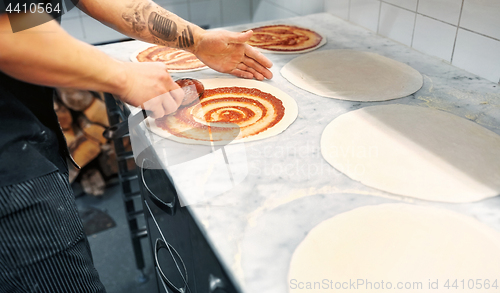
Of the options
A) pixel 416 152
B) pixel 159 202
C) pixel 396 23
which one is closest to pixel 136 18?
pixel 159 202

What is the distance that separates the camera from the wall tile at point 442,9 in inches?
46.3

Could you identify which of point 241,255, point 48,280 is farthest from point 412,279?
point 48,280

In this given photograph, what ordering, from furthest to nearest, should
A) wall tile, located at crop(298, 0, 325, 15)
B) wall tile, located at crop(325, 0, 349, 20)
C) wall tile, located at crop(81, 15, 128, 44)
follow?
wall tile, located at crop(81, 15, 128, 44)
wall tile, located at crop(298, 0, 325, 15)
wall tile, located at crop(325, 0, 349, 20)

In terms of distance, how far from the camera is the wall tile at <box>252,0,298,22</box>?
2.06 metres

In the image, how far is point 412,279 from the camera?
538 millimetres

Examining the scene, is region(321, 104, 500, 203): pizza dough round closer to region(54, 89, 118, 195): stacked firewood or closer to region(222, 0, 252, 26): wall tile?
region(54, 89, 118, 195): stacked firewood

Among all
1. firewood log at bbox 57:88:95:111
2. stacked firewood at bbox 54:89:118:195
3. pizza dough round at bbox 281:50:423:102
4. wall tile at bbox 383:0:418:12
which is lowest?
stacked firewood at bbox 54:89:118:195

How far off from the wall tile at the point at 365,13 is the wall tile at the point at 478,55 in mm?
403

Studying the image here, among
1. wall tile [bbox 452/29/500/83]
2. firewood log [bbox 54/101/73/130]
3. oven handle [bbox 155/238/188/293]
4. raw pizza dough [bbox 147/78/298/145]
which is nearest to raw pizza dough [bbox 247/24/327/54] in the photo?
raw pizza dough [bbox 147/78/298/145]

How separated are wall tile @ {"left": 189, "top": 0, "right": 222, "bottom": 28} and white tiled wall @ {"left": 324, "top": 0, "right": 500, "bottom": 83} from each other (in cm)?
111

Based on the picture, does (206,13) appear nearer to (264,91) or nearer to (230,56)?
(230,56)

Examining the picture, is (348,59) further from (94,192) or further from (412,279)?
(94,192)

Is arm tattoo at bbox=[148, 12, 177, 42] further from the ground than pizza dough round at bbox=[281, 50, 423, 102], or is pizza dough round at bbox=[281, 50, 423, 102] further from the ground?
arm tattoo at bbox=[148, 12, 177, 42]

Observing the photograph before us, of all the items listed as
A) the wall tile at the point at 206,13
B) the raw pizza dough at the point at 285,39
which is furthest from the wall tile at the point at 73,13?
the raw pizza dough at the point at 285,39
